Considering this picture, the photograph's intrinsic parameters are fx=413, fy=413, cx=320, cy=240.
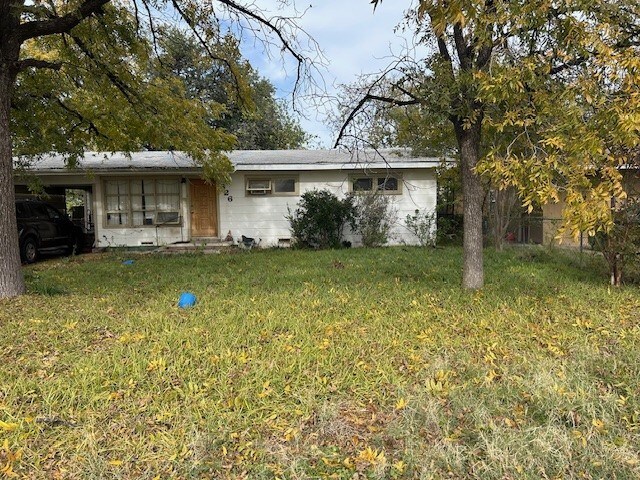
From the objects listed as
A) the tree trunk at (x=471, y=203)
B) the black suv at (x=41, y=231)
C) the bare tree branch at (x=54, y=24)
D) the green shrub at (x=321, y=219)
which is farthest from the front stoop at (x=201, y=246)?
Answer: the tree trunk at (x=471, y=203)

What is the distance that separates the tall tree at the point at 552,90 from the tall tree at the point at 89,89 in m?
3.66

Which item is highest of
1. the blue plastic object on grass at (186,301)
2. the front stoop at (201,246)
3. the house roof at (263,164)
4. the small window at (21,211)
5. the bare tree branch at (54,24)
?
the bare tree branch at (54,24)

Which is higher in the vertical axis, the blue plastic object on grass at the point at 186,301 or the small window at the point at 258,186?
the small window at the point at 258,186

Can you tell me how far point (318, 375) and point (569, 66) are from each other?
4.51 metres

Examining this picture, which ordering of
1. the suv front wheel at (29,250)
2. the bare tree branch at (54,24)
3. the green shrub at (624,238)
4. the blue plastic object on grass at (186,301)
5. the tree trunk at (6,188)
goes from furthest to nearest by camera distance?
the suv front wheel at (29,250) < the green shrub at (624,238) < the bare tree branch at (54,24) < the tree trunk at (6,188) < the blue plastic object on grass at (186,301)

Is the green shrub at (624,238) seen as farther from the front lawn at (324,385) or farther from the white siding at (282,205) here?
the white siding at (282,205)

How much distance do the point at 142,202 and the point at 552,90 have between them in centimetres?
1270

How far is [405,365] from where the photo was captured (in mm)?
3572

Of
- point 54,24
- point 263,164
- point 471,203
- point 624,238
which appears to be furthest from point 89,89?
point 624,238

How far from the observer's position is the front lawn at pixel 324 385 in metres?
2.43

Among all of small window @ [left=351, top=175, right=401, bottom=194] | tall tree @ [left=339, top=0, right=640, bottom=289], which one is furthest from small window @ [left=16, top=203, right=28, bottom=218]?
tall tree @ [left=339, top=0, right=640, bottom=289]

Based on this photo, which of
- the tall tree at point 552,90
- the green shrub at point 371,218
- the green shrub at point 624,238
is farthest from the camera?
the green shrub at point 371,218

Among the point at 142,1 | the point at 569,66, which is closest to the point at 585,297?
the point at 569,66

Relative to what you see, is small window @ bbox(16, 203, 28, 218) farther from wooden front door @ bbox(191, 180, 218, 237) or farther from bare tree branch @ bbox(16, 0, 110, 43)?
bare tree branch @ bbox(16, 0, 110, 43)
